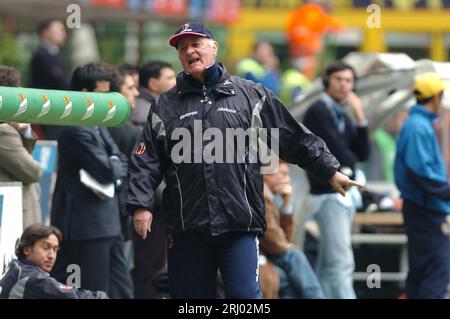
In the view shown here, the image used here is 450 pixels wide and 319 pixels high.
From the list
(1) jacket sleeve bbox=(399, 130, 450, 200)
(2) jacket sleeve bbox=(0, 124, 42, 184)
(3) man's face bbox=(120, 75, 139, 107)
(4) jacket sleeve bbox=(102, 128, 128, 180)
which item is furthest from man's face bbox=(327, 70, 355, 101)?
(2) jacket sleeve bbox=(0, 124, 42, 184)

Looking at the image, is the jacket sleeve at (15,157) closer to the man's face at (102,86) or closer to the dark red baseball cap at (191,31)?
the man's face at (102,86)

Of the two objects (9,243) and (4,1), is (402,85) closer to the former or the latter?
(9,243)

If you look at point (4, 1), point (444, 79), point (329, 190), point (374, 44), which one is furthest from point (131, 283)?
point (374, 44)

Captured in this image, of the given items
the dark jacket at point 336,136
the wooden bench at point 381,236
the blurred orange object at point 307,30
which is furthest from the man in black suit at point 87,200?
the blurred orange object at point 307,30

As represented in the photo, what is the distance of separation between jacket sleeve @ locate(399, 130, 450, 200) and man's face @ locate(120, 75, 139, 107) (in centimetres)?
218

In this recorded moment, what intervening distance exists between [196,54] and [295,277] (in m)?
3.56

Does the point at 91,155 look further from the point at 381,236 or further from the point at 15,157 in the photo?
the point at 381,236

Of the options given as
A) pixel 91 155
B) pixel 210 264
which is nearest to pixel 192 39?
pixel 210 264

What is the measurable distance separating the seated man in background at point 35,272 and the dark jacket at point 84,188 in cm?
89

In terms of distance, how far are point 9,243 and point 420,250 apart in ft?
12.0

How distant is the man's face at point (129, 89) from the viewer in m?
11.7

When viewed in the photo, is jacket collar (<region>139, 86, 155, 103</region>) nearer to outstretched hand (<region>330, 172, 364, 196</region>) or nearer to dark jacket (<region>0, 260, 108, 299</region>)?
dark jacket (<region>0, 260, 108, 299</region>)

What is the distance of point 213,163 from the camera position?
912cm

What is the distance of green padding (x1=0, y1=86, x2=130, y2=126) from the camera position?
9.45 meters
